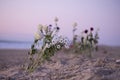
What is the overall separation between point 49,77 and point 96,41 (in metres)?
5.67

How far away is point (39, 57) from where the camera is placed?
282 inches

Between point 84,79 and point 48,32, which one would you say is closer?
point 84,79

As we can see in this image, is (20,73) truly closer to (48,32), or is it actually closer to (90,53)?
(48,32)

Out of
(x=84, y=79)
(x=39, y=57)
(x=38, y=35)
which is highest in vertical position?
(x=38, y=35)

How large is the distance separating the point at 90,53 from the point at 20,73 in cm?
527

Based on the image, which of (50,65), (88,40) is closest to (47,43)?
(50,65)

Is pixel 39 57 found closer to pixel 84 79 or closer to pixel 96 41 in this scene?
pixel 84 79

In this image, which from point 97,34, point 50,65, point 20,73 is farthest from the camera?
point 97,34

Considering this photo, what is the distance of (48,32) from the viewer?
23.8 ft

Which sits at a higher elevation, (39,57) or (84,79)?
(39,57)

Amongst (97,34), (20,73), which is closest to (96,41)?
(97,34)

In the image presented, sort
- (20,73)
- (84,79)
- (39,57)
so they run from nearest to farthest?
(84,79)
(39,57)
(20,73)

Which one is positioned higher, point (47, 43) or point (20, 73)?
point (47, 43)

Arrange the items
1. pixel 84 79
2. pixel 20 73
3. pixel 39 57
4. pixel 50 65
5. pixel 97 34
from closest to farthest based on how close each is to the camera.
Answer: pixel 84 79 < pixel 39 57 < pixel 20 73 < pixel 50 65 < pixel 97 34
